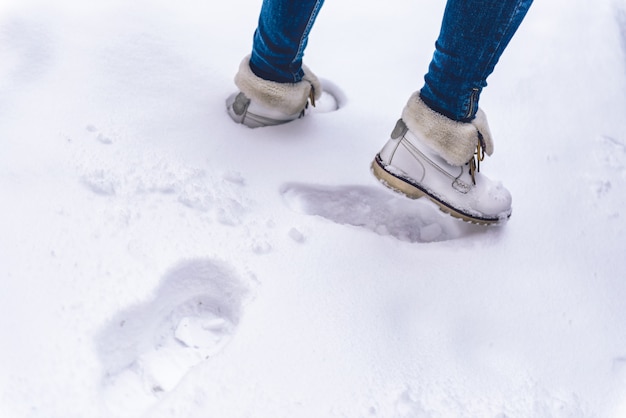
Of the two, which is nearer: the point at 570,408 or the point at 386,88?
the point at 570,408

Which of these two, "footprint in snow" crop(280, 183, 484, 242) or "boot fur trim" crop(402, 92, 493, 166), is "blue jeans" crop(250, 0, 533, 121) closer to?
"boot fur trim" crop(402, 92, 493, 166)

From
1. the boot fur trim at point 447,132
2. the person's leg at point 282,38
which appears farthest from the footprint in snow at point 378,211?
the person's leg at point 282,38

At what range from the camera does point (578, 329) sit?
810 millimetres

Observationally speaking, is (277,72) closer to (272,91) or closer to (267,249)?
(272,91)

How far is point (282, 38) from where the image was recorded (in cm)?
93

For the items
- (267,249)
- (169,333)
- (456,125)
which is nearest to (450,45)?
(456,125)

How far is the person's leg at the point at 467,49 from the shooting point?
2.48 feet

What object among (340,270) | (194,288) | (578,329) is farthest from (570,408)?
(194,288)

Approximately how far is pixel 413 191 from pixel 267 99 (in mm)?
319

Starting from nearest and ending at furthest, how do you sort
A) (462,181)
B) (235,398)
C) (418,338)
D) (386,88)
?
(235,398)
(418,338)
(462,181)
(386,88)

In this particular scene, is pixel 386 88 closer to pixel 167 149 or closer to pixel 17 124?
pixel 167 149

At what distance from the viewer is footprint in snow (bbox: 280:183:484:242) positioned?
93 cm

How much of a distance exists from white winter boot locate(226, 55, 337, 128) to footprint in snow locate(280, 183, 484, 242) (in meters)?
0.16

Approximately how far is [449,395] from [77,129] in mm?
754
